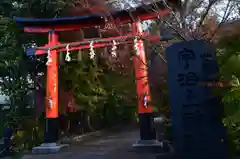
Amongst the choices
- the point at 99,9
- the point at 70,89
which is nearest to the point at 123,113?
the point at 70,89

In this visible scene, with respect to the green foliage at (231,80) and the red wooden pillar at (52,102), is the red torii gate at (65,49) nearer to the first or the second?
the red wooden pillar at (52,102)

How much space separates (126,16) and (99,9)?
1720 mm

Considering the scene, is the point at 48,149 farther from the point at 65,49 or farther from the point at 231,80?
the point at 231,80

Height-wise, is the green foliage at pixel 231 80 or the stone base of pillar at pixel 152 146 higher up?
the green foliage at pixel 231 80

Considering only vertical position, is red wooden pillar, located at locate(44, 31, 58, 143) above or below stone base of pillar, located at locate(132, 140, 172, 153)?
above

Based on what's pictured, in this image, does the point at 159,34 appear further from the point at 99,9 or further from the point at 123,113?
the point at 123,113

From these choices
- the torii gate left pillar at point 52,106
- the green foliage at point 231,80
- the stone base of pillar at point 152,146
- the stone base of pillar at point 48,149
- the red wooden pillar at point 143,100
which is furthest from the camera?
the torii gate left pillar at point 52,106

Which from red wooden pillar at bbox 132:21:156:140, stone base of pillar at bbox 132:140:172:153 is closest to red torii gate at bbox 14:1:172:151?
red wooden pillar at bbox 132:21:156:140

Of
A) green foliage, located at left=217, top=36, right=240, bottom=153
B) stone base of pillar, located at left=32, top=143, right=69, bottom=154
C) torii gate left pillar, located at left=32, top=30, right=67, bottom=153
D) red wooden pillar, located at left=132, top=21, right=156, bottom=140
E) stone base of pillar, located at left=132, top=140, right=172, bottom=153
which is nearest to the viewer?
green foliage, located at left=217, top=36, right=240, bottom=153

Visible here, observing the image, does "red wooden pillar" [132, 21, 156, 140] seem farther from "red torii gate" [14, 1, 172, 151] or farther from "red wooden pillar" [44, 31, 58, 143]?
"red wooden pillar" [44, 31, 58, 143]

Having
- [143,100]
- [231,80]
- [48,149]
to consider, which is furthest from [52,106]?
[231,80]

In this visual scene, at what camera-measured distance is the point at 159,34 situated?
9375 millimetres

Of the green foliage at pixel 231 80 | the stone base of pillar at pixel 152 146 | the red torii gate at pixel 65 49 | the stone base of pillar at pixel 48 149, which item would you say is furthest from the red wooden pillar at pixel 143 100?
the green foliage at pixel 231 80

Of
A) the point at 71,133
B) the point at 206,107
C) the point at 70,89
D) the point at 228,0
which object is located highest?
the point at 228,0
